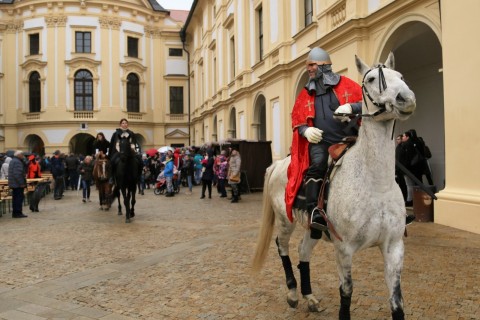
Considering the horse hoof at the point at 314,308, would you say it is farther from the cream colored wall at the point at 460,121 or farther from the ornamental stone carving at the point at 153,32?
the ornamental stone carving at the point at 153,32

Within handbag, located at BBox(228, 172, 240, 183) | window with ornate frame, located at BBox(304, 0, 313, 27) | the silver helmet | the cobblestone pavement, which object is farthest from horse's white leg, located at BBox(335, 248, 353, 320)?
window with ornate frame, located at BBox(304, 0, 313, 27)

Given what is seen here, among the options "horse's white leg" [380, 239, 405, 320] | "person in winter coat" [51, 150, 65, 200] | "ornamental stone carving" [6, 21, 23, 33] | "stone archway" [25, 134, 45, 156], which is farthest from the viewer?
"stone archway" [25, 134, 45, 156]

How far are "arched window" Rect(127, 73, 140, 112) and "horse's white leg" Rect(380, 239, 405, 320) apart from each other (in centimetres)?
4135

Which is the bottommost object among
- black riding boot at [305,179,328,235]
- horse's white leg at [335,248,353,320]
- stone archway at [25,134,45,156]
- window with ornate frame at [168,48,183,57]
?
horse's white leg at [335,248,353,320]

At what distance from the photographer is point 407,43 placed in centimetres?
1297

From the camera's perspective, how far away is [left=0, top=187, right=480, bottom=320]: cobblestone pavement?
14.6 feet

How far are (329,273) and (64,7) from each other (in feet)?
134

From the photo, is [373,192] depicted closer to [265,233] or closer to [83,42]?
[265,233]

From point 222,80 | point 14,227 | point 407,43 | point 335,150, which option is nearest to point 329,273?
point 335,150

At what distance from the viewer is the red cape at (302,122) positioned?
3.94m

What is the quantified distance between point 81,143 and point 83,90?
20.2ft

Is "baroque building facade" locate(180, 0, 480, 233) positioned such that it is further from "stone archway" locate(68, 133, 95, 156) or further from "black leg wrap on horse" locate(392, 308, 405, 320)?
"stone archway" locate(68, 133, 95, 156)

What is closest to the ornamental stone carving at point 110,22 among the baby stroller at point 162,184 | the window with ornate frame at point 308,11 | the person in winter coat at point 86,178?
the baby stroller at point 162,184

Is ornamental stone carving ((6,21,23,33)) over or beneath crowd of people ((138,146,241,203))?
over
